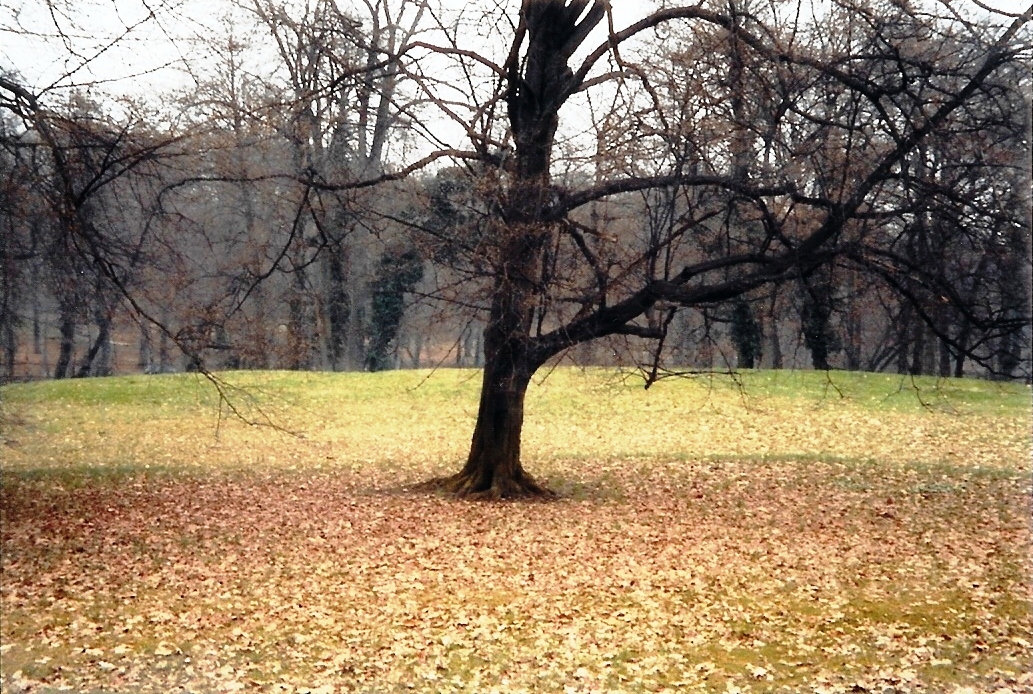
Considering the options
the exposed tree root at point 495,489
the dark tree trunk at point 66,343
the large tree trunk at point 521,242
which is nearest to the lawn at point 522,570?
the exposed tree root at point 495,489

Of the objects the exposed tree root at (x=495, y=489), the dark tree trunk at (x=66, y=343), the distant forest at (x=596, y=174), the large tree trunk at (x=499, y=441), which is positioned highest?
the distant forest at (x=596, y=174)

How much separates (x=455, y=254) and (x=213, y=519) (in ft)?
13.8

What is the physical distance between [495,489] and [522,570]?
12.9 feet

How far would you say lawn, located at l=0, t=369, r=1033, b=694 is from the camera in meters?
6.62

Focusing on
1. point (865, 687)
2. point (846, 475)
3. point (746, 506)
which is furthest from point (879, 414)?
point (865, 687)

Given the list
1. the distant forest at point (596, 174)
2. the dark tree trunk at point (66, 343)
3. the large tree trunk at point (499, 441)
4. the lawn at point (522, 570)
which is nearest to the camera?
the lawn at point (522, 570)

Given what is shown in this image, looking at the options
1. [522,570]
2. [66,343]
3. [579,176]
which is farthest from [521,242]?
[66,343]

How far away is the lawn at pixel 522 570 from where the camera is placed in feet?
21.7

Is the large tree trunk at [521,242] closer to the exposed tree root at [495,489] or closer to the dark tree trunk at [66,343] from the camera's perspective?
the exposed tree root at [495,489]

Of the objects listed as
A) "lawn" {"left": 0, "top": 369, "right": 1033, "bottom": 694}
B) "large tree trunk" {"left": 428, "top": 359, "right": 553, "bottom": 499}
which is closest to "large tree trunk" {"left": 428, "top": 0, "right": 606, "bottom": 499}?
"large tree trunk" {"left": 428, "top": 359, "right": 553, "bottom": 499}

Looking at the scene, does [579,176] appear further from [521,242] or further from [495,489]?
[495,489]

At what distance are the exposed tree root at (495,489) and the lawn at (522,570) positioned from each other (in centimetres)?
54

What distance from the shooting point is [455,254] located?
1206cm

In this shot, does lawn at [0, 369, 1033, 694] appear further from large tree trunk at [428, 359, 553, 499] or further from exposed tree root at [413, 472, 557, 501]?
large tree trunk at [428, 359, 553, 499]
